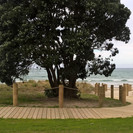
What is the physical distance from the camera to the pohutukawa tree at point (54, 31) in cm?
1166

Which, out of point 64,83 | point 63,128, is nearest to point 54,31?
point 64,83

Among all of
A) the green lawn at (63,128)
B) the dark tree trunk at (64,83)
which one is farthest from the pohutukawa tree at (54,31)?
the green lawn at (63,128)

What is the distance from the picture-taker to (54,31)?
12.5 meters

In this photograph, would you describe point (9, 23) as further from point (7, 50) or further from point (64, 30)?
point (64, 30)

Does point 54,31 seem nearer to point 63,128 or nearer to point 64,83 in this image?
point 64,83

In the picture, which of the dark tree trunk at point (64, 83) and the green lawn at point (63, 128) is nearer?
the green lawn at point (63, 128)

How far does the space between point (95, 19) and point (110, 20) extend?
31.2 inches

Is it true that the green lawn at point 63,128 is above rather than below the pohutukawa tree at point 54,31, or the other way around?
below

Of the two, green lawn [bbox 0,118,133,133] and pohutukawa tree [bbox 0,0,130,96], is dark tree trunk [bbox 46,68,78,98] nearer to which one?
pohutukawa tree [bbox 0,0,130,96]

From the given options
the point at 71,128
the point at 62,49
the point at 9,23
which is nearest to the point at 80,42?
the point at 62,49

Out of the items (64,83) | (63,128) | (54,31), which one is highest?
(54,31)

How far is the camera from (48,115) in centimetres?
936

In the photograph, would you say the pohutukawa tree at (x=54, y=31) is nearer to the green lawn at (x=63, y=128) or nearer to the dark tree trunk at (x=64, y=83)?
the dark tree trunk at (x=64, y=83)

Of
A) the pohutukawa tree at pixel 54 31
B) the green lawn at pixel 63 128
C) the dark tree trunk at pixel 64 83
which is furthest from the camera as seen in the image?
the dark tree trunk at pixel 64 83
